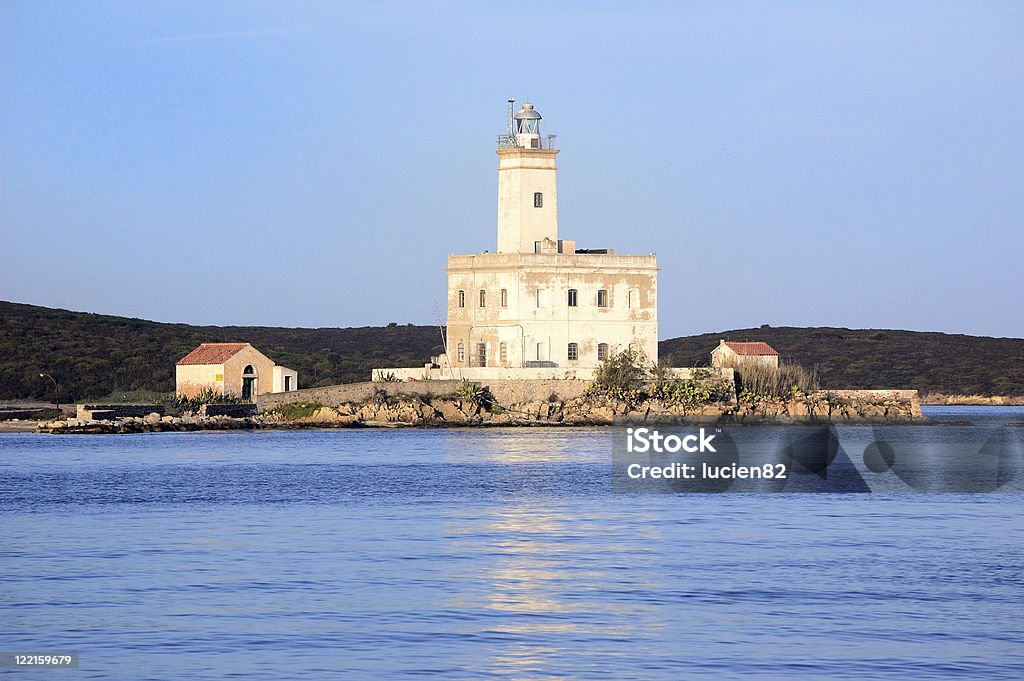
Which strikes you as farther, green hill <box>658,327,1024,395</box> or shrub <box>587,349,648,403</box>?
green hill <box>658,327,1024,395</box>

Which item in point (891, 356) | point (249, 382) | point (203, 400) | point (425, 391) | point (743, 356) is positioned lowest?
point (203, 400)

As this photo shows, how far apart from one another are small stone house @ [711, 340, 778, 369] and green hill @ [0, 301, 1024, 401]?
184 centimetres

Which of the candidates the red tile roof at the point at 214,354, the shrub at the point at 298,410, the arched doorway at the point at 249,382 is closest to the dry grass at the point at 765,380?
the shrub at the point at 298,410

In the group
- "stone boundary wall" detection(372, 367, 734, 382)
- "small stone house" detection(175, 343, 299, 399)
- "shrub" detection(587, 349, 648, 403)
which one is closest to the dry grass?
"stone boundary wall" detection(372, 367, 734, 382)

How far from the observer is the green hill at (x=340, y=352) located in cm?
7219

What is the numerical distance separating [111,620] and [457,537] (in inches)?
297

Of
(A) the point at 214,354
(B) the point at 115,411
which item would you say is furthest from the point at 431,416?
(B) the point at 115,411

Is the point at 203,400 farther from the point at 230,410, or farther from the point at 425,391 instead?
the point at 425,391

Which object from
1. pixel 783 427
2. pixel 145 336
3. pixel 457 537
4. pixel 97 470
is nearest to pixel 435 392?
pixel 783 427

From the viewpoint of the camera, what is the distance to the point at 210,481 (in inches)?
1235

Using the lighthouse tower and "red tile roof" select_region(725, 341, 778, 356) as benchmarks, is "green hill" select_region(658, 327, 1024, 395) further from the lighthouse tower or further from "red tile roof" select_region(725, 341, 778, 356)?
the lighthouse tower

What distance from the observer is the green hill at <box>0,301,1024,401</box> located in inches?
2842

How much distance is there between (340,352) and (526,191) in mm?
54032

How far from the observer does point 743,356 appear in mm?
55219
